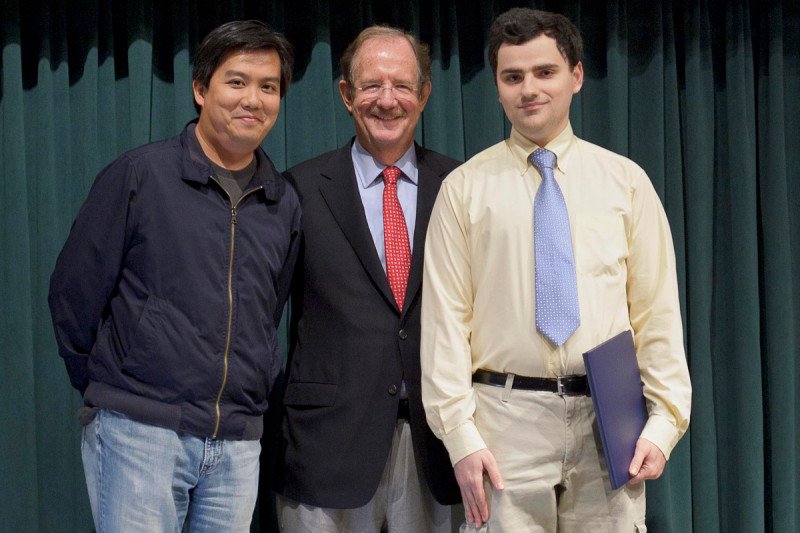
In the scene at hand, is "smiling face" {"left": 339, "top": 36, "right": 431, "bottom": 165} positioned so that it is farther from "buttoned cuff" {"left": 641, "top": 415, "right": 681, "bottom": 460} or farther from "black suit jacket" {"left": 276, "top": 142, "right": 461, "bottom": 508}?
"buttoned cuff" {"left": 641, "top": 415, "right": 681, "bottom": 460}

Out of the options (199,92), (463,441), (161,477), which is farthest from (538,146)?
(161,477)

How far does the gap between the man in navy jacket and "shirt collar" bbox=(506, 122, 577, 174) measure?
563 millimetres

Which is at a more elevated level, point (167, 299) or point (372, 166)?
point (372, 166)

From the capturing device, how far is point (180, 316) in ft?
6.47

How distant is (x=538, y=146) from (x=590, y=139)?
92cm

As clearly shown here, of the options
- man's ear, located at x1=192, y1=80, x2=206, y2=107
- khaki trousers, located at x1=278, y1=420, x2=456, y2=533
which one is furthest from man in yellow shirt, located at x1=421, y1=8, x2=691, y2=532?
man's ear, located at x1=192, y1=80, x2=206, y2=107

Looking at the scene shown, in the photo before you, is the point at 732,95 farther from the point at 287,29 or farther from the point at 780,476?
the point at 287,29

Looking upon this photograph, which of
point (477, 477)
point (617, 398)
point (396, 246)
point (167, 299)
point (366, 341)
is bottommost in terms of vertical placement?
point (477, 477)

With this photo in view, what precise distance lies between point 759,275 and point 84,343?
2105mm

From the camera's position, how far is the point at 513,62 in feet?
6.79

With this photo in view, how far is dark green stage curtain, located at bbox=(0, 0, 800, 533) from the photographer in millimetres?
2645

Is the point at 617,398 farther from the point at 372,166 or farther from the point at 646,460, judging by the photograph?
the point at 372,166

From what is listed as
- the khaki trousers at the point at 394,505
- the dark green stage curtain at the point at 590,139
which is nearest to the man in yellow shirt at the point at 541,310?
the khaki trousers at the point at 394,505

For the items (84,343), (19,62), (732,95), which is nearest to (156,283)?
(84,343)
